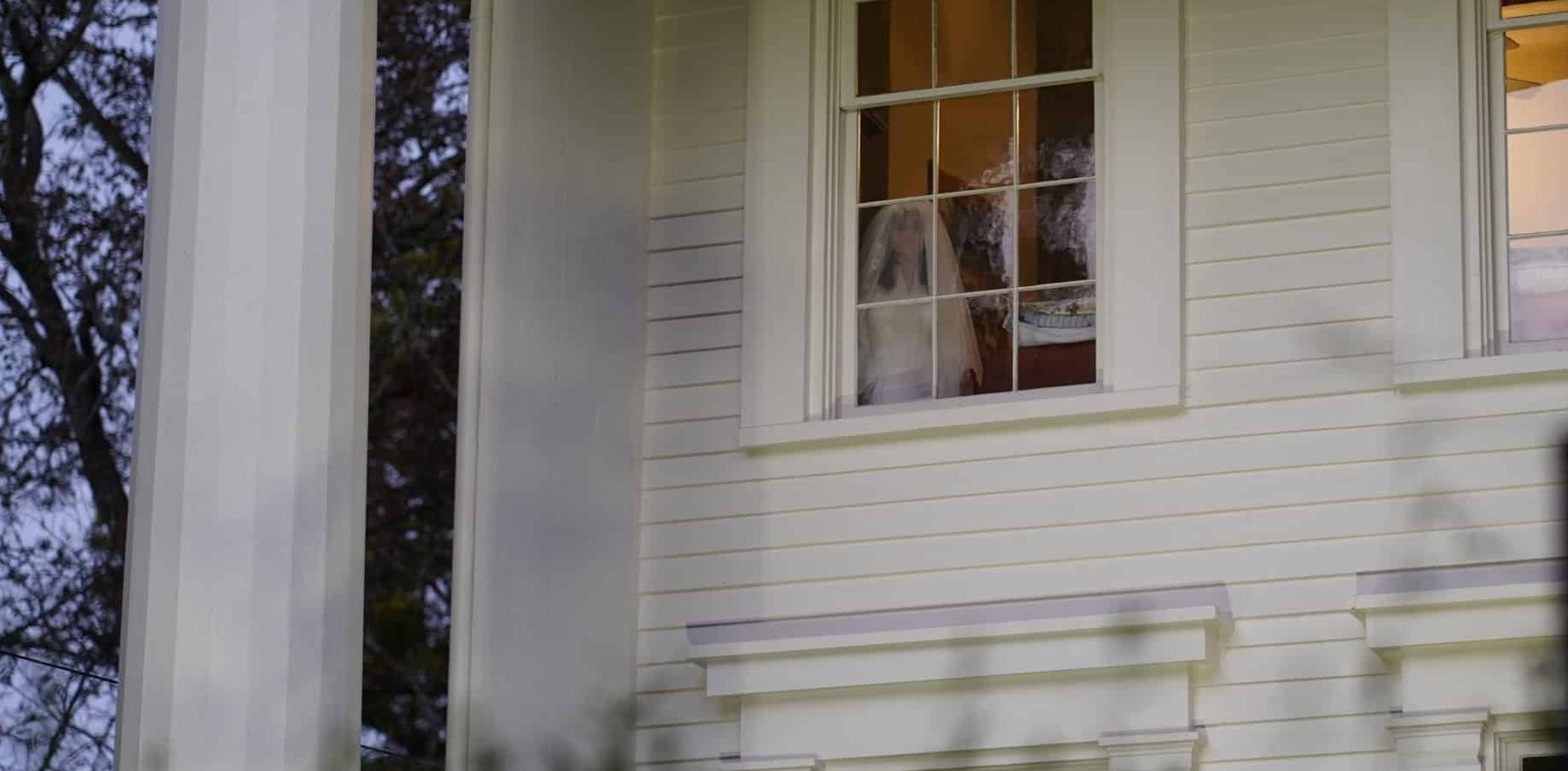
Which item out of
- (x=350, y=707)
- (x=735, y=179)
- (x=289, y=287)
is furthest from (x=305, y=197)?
(x=735, y=179)

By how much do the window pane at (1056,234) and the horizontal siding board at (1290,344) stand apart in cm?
55

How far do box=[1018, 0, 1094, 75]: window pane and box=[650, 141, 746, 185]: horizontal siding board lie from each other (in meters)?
1.05

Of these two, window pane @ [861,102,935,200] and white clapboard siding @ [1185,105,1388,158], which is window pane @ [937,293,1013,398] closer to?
window pane @ [861,102,935,200]

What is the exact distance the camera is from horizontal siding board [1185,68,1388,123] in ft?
28.8

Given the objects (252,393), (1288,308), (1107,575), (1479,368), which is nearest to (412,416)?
(1107,575)

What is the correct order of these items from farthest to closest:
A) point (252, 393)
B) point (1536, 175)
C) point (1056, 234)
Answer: point (1056, 234), point (1536, 175), point (252, 393)

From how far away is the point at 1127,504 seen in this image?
878cm

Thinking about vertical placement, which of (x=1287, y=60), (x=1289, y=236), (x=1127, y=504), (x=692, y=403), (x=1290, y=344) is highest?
(x=1287, y=60)

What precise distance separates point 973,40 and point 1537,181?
6.57ft

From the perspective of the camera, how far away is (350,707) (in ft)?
22.4

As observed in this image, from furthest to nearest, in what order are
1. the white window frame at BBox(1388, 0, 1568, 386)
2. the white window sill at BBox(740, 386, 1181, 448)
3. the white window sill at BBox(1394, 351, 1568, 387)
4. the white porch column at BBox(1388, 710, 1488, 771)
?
the white window sill at BBox(740, 386, 1181, 448) < the white window frame at BBox(1388, 0, 1568, 386) < the white window sill at BBox(1394, 351, 1568, 387) < the white porch column at BBox(1388, 710, 1488, 771)

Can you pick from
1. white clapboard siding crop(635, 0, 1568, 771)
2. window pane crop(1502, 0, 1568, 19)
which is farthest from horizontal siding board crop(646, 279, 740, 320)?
window pane crop(1502, 0, 1568, 19)

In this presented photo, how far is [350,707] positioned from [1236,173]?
3.66m

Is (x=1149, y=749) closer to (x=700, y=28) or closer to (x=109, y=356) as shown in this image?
(x=700, y=28)
